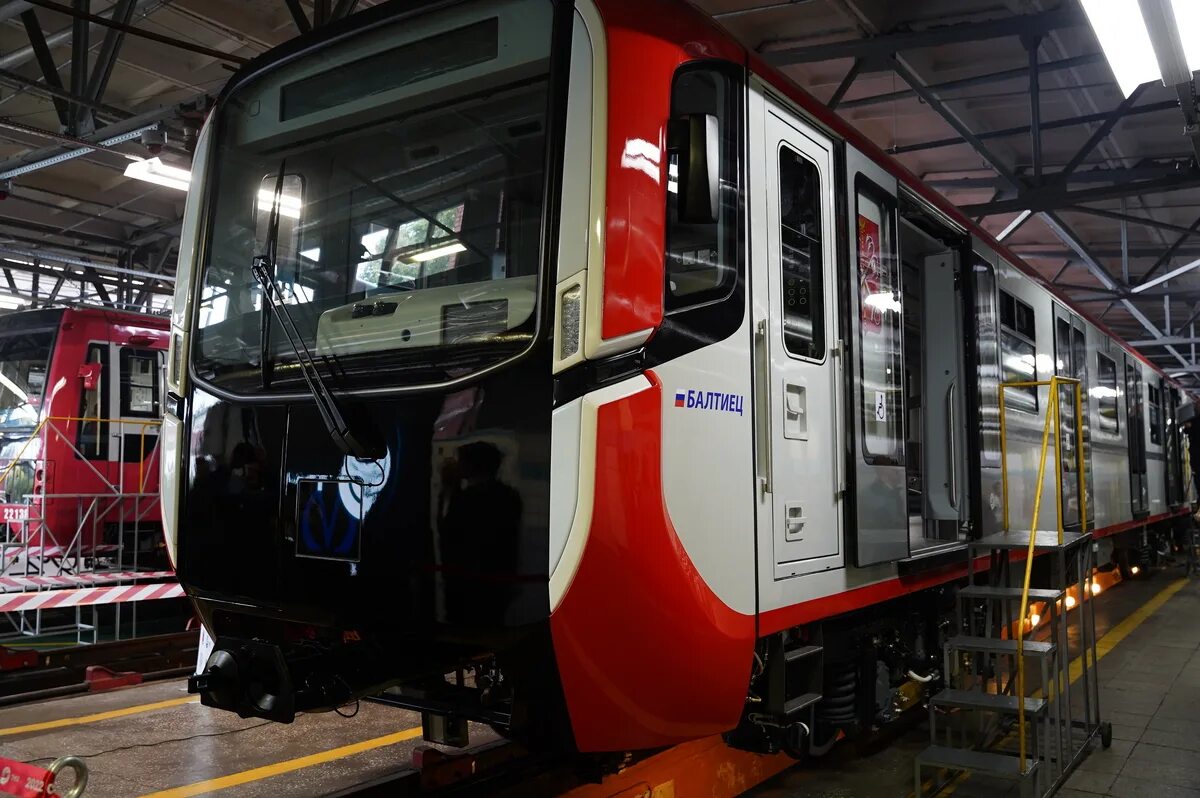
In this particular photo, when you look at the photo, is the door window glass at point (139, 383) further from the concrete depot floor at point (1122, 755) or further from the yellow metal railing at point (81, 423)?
the concrete depot floor at point (1122, 755)

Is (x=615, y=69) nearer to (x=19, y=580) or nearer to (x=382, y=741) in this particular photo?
(x=382, y=741)

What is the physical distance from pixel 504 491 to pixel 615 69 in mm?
1375

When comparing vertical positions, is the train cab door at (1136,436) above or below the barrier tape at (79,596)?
above

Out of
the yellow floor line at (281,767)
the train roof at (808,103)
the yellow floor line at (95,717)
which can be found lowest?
the yellow floor line at (281,767)

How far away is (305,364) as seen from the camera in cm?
343

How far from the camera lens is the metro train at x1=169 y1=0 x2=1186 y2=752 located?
3.03 meters

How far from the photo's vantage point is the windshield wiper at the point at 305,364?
328 cm

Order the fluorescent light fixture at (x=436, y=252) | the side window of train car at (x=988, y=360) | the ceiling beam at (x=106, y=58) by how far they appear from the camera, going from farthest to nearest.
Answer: the ceiling beam at (x=106, y=58) → the side window of train car at (x=988, y=360) → the fluorescent light fixture at (x=436, y=252)

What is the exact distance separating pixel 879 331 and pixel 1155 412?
11.1 meters

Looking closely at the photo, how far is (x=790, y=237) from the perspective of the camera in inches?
159

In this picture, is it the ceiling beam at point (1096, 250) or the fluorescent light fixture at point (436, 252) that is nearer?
the fluorescent light fixture at point (436, 252)

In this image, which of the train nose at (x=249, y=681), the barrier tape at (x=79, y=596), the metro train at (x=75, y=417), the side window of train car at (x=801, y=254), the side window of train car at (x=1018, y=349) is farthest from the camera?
the metro train at (x=75, y=417)

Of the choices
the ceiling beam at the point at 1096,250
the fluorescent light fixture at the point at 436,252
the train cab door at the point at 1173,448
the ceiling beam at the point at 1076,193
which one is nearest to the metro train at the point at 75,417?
the fluorescent light fixture at the point at 436,252

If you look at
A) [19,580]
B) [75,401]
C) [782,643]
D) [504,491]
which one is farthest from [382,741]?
[75,401]
